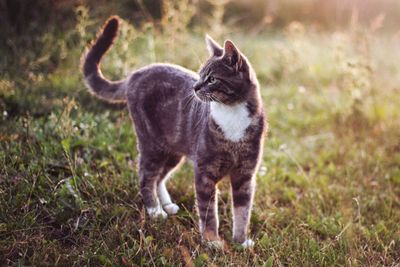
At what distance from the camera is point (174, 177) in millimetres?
3693

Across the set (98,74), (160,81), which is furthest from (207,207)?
(98,74)

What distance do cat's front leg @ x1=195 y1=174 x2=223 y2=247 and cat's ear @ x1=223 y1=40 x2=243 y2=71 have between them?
70 cm

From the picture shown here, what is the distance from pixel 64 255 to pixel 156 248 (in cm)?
51

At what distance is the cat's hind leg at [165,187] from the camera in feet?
10.7

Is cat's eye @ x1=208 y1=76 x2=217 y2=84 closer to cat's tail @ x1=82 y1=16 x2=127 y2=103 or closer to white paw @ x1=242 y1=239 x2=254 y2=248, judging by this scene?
cat's tail @ x1=82 y1=16 x2=127 y2=103

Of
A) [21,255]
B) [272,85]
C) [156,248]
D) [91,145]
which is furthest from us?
[272,85]

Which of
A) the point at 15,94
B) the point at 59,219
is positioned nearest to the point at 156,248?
the point at 59,219

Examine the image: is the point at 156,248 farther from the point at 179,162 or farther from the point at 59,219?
the point at 179,162

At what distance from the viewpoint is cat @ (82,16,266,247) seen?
9.00 ft

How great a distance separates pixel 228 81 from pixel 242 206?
32.8 inches

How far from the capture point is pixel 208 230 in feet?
9.53

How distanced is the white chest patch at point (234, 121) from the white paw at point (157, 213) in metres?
0.72

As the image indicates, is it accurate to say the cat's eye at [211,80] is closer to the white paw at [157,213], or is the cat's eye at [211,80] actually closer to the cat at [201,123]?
the cat at [201,123]

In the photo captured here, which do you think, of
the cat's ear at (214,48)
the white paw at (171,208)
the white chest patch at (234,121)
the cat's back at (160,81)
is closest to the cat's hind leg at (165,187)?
the white paw at (171,208)
